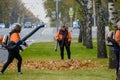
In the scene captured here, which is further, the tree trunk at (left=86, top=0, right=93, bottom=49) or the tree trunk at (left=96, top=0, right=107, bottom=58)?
the tree trunk at (left=86, top=0, right=93, bottom=49)

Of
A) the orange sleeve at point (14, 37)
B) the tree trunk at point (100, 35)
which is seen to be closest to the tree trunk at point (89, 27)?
the tree trunk at point (100, 35)

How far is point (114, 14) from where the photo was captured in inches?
655

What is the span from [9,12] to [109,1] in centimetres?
12813

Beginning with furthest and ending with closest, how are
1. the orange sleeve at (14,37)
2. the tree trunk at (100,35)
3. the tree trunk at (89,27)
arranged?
the tree trunk at (89,27), the tree trunk at (100,35), the orange sleeve at (14,37)

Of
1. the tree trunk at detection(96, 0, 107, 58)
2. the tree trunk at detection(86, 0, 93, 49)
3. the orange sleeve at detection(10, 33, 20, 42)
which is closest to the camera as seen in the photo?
the orange sleeve at detection(10, 33, 20, 42)

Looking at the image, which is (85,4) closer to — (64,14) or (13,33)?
(13,33)

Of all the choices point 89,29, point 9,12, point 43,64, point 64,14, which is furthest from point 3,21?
point 43,64

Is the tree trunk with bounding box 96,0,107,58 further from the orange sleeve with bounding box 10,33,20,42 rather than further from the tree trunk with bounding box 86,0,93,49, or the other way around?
the orange sleeve with bounding box 10,33,20,42

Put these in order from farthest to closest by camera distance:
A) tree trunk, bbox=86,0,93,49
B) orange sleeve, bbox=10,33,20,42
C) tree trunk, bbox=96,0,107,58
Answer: tree trunk, bbox=86,0,93,49 < tree trunk, bbox=96,0,107,58 < orange sleeve, bbox=10,33,20,42

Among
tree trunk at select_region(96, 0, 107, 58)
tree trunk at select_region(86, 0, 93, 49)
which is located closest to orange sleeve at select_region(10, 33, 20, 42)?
tree trunk at select_region(96, 0, 107, 58)

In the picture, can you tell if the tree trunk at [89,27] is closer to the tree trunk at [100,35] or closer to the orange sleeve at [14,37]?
the tree trunk at [100,35]

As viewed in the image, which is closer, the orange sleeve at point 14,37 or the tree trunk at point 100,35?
the orange sleeve at point 14,37

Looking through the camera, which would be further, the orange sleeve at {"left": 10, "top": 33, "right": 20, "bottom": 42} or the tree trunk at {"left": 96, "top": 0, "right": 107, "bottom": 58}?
the tree trunk at {"left": 96, "top": 0, "right": 107, "bottom": 58}

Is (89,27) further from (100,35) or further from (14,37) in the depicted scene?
(14,37)
